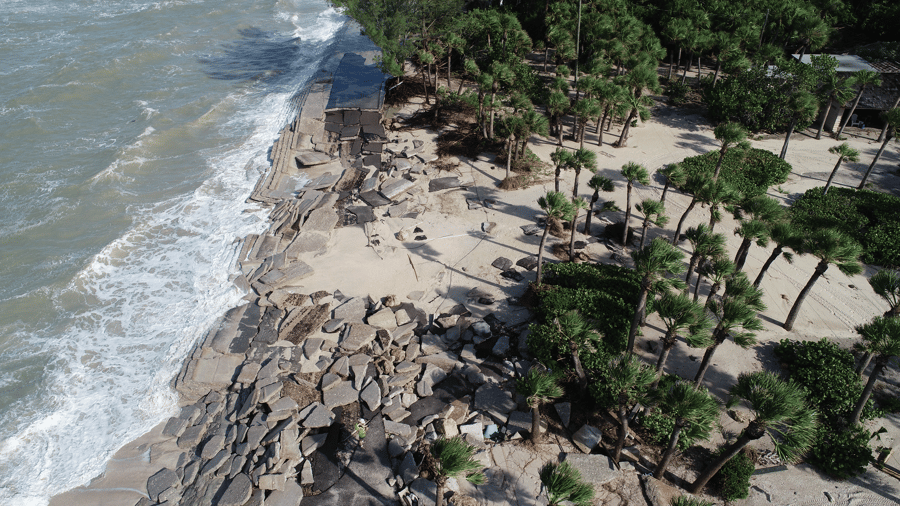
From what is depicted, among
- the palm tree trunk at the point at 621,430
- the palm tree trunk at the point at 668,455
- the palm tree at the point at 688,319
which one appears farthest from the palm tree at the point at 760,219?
the palm tree trunk at the point at 621,430

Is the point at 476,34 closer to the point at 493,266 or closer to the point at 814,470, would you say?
the point at 493,266

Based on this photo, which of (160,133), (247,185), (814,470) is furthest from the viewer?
(160,133)

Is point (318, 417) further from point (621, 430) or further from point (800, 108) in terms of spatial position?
point (800, 108)

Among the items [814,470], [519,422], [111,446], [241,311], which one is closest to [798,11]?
[814,470]

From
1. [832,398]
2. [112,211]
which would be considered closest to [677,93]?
[832,398]

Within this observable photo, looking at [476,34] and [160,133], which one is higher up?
[476,34]

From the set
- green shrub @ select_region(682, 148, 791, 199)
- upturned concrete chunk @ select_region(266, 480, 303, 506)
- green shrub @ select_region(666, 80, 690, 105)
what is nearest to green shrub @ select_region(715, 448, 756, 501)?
upturned concrete chunk @ select_region(266, 480, 303, 506)

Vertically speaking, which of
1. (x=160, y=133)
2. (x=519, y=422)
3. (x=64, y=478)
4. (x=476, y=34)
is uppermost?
(x=476, y=34)
